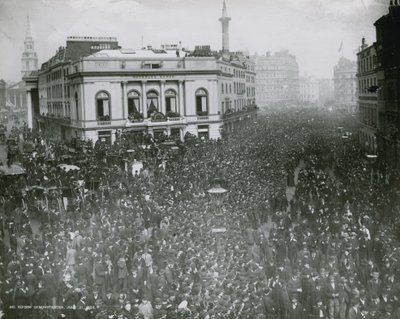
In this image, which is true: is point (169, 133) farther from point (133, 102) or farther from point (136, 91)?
point (136, 91)

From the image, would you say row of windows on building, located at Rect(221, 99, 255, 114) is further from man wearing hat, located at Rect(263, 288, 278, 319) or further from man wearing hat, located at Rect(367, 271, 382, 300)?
man wearing hat, located at Rect(263, 288, 278, 319)

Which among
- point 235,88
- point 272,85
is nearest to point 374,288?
point 235,88

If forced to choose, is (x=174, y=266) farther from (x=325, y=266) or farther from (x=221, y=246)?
(x=325, y=266)

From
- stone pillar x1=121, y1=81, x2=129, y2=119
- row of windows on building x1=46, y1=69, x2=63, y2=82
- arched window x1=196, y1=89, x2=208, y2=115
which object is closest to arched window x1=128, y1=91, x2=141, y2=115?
stone pillar x1=121, y1=81, x2=129, y2=119

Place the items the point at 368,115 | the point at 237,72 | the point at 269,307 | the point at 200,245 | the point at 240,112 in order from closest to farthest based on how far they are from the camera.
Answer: the point at 269,307 → the point at 200,245 → the point at 368,115 → the point at 240,112 → the point at 237,72

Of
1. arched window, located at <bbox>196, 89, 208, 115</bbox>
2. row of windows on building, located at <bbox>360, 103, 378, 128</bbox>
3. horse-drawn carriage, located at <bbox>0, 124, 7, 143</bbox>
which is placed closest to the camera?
row of windows on building, located at <bbox>360, 103, 378, 128</bbox>

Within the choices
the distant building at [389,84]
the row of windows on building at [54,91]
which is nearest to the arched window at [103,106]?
the row of windows on building at [54,91]
